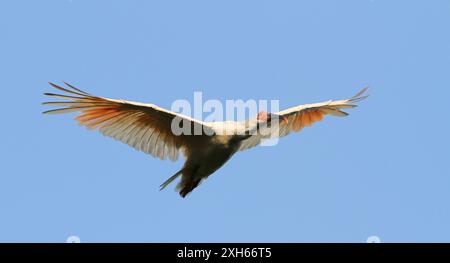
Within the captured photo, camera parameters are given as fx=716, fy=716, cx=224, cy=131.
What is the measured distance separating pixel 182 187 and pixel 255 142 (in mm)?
1992

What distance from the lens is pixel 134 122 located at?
13.9 m

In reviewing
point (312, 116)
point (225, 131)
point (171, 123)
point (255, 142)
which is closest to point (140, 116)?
point (171, 123)

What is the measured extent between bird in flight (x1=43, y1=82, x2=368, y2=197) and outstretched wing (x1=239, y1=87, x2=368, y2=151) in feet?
0.23

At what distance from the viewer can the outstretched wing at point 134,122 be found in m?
13.1

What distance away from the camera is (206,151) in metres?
13.9

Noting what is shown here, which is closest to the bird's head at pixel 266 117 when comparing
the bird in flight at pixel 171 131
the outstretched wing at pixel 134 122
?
the bird in flight at pixel 171 131

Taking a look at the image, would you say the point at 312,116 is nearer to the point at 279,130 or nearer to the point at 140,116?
the point at 279,130

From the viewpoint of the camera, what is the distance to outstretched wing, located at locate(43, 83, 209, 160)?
13148 millimetres

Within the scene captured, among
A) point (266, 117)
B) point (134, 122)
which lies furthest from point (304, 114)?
point (134, 122)

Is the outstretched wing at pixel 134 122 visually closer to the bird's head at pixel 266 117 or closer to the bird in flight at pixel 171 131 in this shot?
the bird in flight at pixel 171 131

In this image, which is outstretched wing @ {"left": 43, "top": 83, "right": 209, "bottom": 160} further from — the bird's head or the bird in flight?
the bird's head

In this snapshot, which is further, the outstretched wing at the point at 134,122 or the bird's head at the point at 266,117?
the bird's head at the point at 266,117

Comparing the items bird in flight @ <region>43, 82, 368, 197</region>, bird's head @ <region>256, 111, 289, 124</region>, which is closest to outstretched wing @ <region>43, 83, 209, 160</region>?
bird in flight @ <region>43, 82, 368, 197</region>
